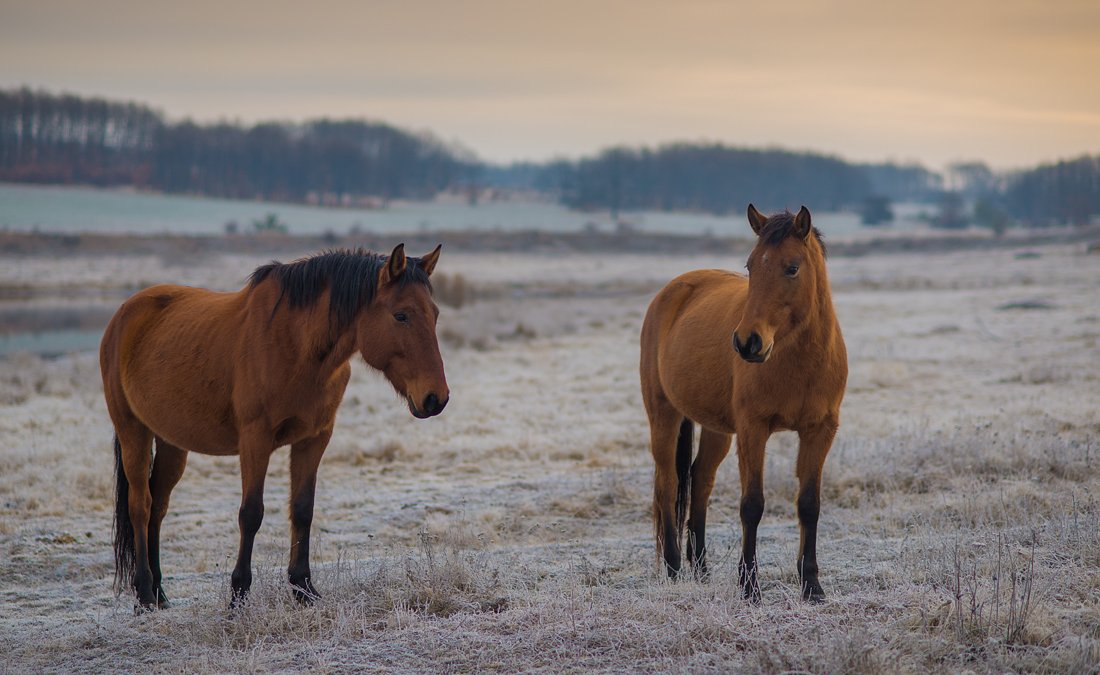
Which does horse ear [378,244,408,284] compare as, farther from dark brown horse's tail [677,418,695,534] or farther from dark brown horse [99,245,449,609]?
dark brown horse's tail [677,418,695,534]

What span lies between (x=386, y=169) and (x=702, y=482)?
354ft

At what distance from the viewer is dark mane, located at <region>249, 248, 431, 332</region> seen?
5.46 metres

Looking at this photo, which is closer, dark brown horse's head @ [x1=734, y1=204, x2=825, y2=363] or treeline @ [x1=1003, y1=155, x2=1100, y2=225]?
dark brown horse's head @ [x1=734, y1=204, x2=825, y2=363]

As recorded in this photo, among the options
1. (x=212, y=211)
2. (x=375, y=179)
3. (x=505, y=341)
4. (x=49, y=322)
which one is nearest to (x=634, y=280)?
(x=505, y=341)

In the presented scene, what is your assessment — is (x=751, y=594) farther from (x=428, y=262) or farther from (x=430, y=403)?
(x=428, y=262)

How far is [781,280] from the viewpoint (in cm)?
511

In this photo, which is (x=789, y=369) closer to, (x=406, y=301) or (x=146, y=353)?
Answer: (x=406, y=301)

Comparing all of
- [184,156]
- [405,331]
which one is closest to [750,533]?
[405,331]

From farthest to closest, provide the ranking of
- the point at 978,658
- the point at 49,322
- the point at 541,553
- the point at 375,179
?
1. the point at 375,179
2. the point at 49,322
3. the point at 541,553
4. the point at 978,658

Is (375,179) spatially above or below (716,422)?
above

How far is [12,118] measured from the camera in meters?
94.0

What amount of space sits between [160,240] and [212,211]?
25233 millimetres

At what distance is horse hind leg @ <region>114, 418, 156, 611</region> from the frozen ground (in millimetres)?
272

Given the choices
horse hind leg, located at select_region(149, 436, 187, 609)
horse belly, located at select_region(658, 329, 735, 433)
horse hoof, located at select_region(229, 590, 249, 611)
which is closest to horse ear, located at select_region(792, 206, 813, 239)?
horse belly, located at select_region(658, 329, 735, 433)
